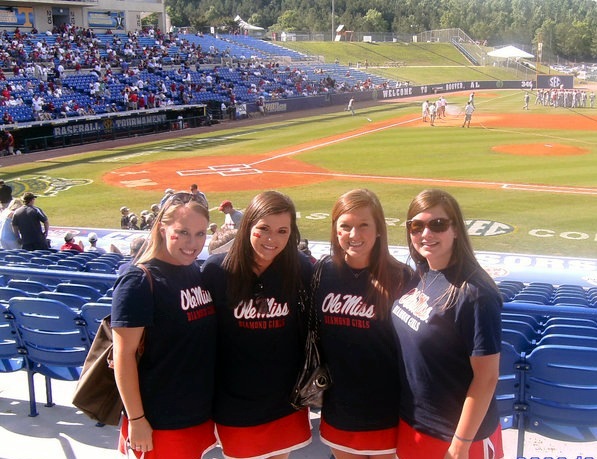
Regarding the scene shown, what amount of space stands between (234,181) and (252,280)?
2053cm

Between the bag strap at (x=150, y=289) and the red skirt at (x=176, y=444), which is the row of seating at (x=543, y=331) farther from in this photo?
the bag strap at (x=150, y=289)

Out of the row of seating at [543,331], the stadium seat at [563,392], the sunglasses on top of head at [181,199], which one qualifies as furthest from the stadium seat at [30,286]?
the stadium seat at [563,392]

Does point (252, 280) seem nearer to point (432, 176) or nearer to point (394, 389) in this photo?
point (394, 389)

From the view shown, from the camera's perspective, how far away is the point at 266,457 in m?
3.59

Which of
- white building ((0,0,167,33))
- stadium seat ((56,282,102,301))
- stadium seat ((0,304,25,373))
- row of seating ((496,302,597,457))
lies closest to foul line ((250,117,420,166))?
stadium seat ((56,282,102,301))

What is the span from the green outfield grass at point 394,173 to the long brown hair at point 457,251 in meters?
11.6

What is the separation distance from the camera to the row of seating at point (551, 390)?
425 cm

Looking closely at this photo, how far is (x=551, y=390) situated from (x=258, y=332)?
2.25m

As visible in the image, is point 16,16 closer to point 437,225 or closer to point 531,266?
point 531,266

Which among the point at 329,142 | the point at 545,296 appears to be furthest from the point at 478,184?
the point at 545,296

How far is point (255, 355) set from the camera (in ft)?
11.5

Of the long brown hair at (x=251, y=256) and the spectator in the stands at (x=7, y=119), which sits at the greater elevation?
the long brown hair at (x=251, y=256)

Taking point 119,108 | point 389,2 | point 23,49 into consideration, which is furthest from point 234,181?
point 389,2

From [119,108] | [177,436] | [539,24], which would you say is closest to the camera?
[177,436]
